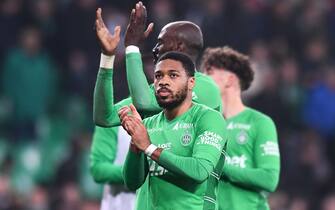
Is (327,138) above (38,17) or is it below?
below

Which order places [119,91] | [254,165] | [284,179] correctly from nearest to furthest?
1. [254,165]
2. [119,91]
3. [284,179]

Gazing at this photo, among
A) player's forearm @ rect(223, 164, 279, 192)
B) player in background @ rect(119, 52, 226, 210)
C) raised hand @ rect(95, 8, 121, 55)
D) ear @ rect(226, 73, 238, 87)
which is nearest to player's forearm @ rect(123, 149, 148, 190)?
player in background @ rect(119, 52, 226, 210)

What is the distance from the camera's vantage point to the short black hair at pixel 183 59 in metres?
5.62

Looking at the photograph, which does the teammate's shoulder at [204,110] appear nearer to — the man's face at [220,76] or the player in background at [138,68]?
the player in background at [138,68]

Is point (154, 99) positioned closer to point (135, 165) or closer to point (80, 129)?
point (135, 165)

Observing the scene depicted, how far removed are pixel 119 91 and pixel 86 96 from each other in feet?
7.81

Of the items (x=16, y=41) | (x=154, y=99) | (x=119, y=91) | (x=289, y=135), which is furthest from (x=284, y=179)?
(x=154, y=99)

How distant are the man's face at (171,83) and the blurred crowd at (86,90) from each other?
5.97 metres

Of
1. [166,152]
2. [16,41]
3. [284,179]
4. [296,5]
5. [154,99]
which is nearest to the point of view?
[166,152]

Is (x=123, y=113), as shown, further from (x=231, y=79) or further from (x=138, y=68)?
(x=231, y=79)

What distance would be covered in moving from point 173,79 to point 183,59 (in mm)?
152

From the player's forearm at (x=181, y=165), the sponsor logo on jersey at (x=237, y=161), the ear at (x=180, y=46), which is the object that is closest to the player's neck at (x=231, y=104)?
the sponsor logo on jersey at (x=237, y=161)

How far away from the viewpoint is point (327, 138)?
1274 centimetres

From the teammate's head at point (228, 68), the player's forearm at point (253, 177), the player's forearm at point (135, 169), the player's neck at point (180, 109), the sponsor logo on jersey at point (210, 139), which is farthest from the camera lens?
the teammate's head at point (228, 68)
